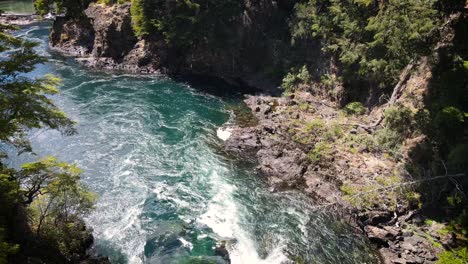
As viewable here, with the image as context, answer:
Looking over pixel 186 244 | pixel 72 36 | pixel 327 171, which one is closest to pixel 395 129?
pixel 327 171

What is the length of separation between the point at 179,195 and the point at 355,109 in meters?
22.0

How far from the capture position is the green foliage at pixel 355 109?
128 ft

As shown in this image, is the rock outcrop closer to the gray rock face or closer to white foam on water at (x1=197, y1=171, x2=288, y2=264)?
the gray rock face

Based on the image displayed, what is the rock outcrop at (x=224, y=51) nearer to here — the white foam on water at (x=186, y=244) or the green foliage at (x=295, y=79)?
the green foliage at (x=295, y=79)

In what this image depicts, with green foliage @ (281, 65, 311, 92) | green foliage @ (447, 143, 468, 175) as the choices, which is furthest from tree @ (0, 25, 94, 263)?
green foliage @ (281, 65, 311, 92)

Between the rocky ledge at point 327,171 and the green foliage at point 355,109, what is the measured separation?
5.02 feet

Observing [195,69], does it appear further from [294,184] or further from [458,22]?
[458,22]

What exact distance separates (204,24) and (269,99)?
1673 centimetres

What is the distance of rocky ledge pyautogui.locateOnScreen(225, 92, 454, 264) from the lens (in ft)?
79.3

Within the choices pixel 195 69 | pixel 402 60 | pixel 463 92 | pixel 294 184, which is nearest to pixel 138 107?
pixel 195 69

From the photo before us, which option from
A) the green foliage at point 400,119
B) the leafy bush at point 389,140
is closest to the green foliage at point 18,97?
the green foliage at point 400,119

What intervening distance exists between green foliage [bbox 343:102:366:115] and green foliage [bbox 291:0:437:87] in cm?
299

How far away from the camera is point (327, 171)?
3172 centimetres

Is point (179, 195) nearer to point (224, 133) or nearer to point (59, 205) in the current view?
point (59, 205)
